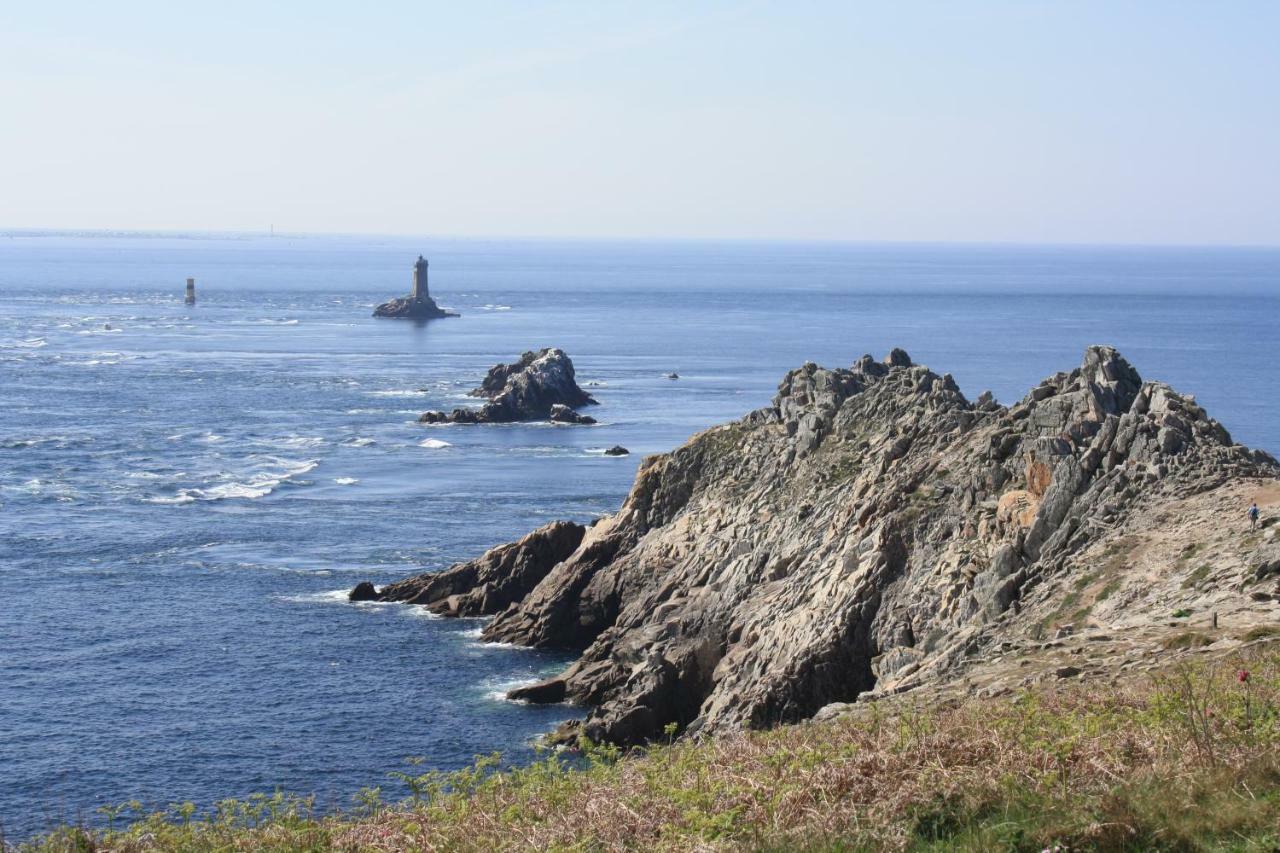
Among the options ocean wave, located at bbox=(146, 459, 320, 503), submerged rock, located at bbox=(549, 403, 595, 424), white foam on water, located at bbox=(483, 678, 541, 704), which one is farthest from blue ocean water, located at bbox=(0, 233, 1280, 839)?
submerged rock, located at bbox=(549, 403, 595, 424)

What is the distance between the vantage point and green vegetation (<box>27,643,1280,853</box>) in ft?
52.2

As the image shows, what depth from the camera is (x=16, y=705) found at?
5153 cm

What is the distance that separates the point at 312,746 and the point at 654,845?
33997 millimetres

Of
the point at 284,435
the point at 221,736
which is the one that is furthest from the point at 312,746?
the point at 284,435

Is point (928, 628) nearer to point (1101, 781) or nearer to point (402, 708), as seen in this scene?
point (402, 708)

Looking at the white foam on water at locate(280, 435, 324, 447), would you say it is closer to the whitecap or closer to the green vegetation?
the whitecap

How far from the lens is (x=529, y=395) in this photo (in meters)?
135

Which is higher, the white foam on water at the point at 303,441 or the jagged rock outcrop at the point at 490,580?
the jagged rock outcrop at the point at 490,580

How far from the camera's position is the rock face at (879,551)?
36906mm

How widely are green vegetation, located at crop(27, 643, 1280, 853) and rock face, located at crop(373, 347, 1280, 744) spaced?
10.0m

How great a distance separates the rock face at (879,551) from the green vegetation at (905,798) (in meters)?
10.0

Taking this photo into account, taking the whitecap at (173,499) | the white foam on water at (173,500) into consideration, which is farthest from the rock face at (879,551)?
the whitecap at (173,499)

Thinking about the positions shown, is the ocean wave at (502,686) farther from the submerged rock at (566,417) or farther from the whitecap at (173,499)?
the submerged rock at (566,417)

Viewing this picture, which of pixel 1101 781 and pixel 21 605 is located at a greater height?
pixel 1101 781
